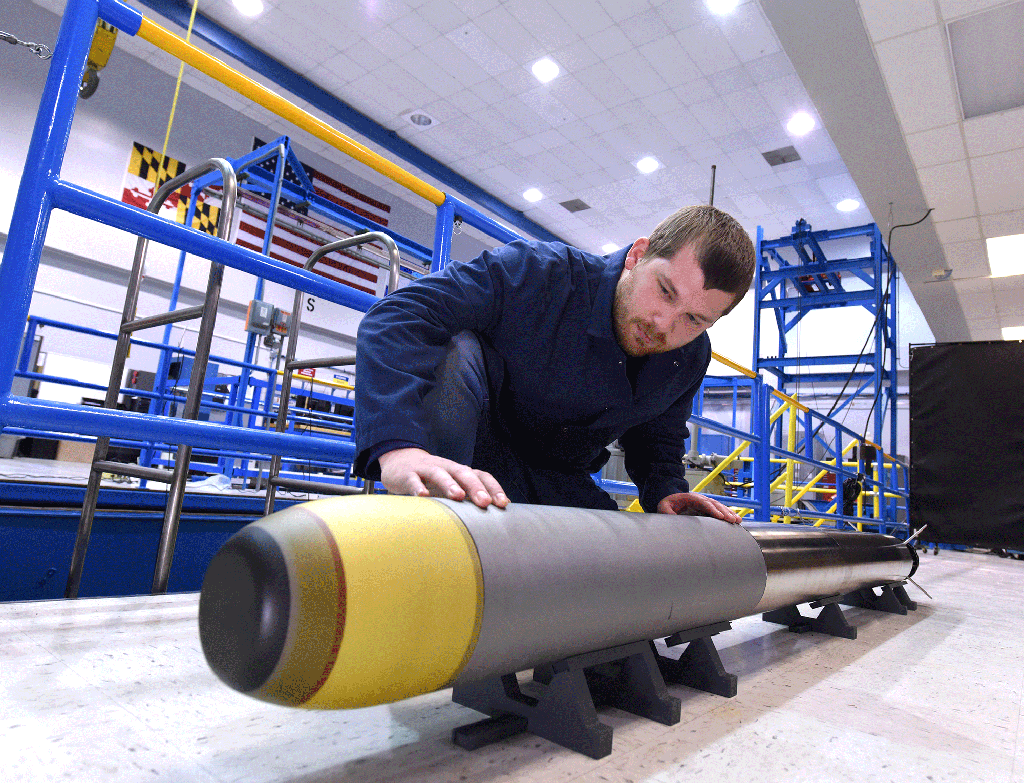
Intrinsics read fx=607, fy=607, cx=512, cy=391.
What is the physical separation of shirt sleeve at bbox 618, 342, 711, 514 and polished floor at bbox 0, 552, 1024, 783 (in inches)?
12.7

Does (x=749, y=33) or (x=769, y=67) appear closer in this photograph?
(x=749, y=33)

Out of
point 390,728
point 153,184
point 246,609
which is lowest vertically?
point 390,728

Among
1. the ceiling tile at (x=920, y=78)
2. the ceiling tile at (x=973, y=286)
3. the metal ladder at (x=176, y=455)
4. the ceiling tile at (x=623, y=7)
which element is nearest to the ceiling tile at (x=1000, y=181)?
the ceiling tile at (x=920, y=78)

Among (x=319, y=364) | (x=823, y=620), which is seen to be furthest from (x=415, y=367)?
(x=319, y=364)

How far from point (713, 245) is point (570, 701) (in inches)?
25.4

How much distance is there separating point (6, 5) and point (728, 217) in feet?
23.7

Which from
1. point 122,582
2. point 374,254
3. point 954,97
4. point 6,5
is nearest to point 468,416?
point 122,582

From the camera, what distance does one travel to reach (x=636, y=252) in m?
1.01

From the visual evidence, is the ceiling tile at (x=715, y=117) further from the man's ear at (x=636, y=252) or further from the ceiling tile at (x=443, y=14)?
the man's ear at (x=636, y=252)

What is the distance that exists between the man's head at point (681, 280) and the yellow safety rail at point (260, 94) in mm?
771

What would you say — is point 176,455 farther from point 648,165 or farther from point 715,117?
point 648,165

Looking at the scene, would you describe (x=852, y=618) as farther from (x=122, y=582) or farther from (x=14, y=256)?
(x=122, y=582)

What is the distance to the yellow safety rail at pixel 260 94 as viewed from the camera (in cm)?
115

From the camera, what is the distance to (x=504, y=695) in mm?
686
